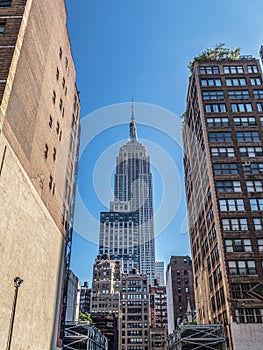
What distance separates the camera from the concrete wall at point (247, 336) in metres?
42.2

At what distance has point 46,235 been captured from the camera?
33.9 meters

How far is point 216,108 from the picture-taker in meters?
61.8

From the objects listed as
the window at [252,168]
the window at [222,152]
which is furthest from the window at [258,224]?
the window at [222,152]

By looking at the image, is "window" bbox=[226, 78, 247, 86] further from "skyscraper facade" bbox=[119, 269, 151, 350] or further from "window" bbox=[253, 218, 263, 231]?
"skyscraper facade" bbox=[119, 269, 151, 350]

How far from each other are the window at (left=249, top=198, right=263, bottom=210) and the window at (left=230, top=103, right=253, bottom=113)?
57.6 ft

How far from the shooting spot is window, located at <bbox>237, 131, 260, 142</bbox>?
190 ft

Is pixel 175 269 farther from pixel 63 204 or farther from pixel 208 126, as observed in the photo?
pixel 63 204

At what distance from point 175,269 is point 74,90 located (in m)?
94.7

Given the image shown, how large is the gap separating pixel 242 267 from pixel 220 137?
2254 cm

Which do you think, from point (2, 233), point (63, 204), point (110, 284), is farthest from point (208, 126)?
point (110, 284)

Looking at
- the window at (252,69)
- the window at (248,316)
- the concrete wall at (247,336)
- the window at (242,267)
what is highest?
the window at (252,69)

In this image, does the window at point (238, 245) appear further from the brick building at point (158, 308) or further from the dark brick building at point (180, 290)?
the brick building at point (158, 308)

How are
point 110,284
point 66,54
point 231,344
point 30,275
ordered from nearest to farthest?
1. point 30,275
2. point 231,344
3. point 66,54
4. point 110,284

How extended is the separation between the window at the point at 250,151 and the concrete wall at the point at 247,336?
86.4 ft
